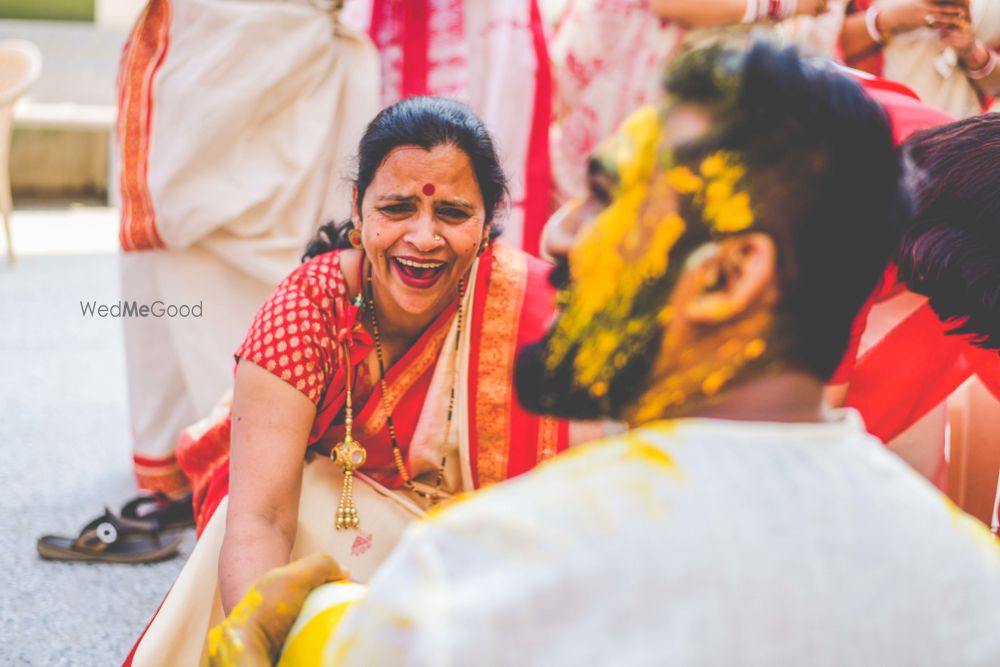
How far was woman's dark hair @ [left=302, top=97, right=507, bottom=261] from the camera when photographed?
2.05 metres

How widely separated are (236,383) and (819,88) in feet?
4.28

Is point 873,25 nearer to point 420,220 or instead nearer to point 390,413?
point 420,220

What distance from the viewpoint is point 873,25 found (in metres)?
3.25

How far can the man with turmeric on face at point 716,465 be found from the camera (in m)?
0.90

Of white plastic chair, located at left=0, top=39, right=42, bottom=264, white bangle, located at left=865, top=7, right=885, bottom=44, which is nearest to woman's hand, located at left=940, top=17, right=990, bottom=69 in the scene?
white bangle, located at left=865, top=7, right=885, bottom=44

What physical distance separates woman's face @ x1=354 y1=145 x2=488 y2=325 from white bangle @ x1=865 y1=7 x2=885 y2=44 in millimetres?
1751

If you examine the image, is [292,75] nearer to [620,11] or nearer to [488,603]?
[620,11]

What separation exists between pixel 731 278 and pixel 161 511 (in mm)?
2339

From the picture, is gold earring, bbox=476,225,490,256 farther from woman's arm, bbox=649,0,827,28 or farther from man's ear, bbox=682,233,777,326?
woman's arm, bbox=649,0,827,28

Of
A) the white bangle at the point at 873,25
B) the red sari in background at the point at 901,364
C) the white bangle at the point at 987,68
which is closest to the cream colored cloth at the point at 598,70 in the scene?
the white bangle at the point at 873,25

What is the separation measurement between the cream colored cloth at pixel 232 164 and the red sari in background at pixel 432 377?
3.13 ft

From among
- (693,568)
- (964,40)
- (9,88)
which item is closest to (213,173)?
(964,40)

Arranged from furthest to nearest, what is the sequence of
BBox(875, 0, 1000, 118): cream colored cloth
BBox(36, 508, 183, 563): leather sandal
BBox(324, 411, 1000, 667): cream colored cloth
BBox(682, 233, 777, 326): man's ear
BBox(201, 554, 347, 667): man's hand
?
1. BBox(875, 0, 1000, 118): cream colored cloth
2. BBox(36, 508, 183, 563): leather sandal
3. BBox(201, 554, 347, 667): man's hand
4. BBox(682, 233, 777, 326): man's ear
5. BBox(324, 411, 1000, 667): cream colored cloth

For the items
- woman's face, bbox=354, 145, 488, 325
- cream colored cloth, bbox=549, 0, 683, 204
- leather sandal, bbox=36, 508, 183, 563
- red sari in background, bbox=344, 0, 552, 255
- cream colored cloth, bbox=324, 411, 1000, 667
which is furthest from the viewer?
red sari in background, bbox=344, 0, 552, 255
